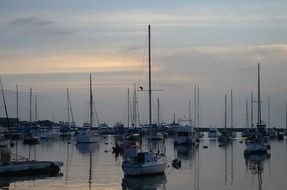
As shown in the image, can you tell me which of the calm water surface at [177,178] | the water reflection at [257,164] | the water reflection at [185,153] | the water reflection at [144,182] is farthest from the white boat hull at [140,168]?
the water reflection at [185,153]

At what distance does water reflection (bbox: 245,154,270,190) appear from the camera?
50997mm

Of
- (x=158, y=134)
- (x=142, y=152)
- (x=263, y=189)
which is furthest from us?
(x=158, y=134)

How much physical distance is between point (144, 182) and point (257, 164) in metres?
21.8

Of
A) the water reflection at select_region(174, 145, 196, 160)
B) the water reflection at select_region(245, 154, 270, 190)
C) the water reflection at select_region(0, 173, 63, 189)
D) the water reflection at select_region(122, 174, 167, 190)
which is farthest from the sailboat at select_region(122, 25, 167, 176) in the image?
the water reflection at select_region(174, 145, 196, 160)

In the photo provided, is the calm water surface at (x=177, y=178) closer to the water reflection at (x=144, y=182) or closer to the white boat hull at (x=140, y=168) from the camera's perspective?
the water reflection at (x=144, y=182)

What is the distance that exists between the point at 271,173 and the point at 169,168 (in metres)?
9.81

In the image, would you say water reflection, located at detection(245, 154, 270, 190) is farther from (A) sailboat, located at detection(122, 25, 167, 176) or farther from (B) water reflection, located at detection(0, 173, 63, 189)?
(B) water reflection, located at detection(0, 173, 63, 189)

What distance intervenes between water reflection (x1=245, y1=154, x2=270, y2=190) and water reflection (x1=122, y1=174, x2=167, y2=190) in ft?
24.0

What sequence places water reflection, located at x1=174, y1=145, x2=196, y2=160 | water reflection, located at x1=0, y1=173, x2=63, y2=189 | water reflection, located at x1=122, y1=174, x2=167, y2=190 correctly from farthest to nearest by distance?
water reflection, located at x1=174, y1=145, x2=196, y2=160 → water reflection, located at x1=0, y1=173, x2=63, y2=189 → water reflection, located at x1=122, y1=174, x2=167, y2=190

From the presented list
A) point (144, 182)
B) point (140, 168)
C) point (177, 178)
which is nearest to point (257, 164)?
point (177, 178)

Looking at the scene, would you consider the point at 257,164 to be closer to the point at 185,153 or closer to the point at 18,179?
the point at 185,153

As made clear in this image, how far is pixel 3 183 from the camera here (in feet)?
144

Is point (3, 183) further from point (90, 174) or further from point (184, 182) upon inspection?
point (184, 182)

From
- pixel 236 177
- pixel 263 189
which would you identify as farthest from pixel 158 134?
pixel 263 189
